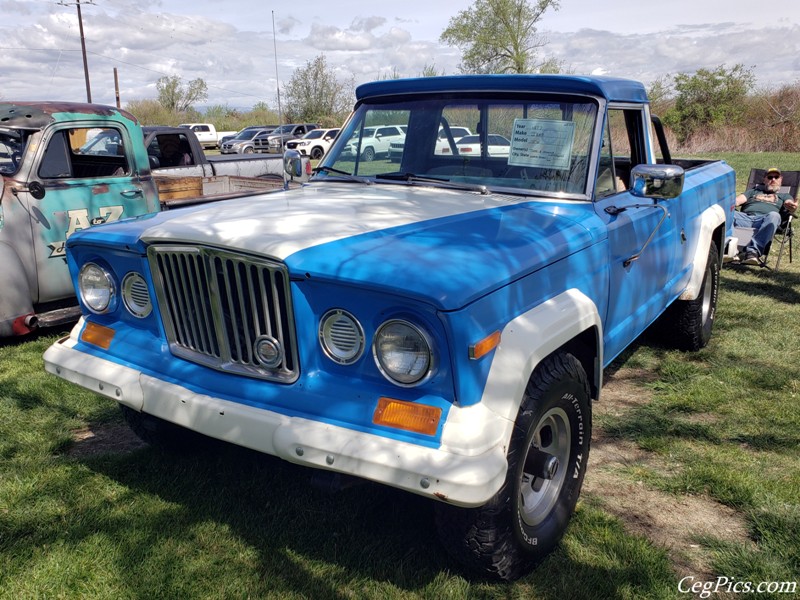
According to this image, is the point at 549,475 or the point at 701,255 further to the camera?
the point at 701,255

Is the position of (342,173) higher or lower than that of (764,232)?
higher

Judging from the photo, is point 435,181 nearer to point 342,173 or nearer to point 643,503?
point 342,173

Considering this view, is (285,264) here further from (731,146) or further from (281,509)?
(731,146)

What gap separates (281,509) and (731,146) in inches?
1200

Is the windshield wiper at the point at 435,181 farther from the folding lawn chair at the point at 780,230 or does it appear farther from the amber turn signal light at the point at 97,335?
the folding lawn chair at the point at 780,230

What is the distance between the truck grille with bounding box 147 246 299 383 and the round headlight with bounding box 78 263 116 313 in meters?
0.39

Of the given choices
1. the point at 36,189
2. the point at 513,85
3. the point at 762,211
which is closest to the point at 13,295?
the point at 36,189

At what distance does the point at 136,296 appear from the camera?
312 cm

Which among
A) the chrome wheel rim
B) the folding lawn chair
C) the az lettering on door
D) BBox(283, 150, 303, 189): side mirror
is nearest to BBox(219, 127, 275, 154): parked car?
the folding lawn chair

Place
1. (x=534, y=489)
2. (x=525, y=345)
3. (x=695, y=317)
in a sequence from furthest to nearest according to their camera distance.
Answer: (x=695, y=317) < (x=534, y=489) < (x=525, y=345)

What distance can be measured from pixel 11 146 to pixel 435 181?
416 centimetres

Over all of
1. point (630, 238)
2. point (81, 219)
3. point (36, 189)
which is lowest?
point (81, 219)

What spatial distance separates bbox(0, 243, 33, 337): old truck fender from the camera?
5438mm

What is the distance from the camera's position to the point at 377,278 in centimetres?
232
